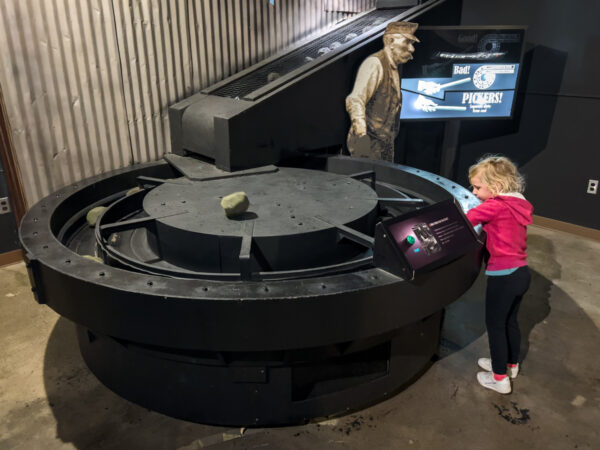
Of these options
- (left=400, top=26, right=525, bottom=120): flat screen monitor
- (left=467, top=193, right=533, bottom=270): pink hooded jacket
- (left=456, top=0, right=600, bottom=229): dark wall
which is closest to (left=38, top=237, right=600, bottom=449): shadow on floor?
(left=467, top=193, right=533, bottom=270): pink hooded jacket

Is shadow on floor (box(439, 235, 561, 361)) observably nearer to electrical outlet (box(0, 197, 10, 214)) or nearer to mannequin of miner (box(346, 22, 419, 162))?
mannequin of miner (box(346, 22, 419, 162))

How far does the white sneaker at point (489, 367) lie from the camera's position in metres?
2.92

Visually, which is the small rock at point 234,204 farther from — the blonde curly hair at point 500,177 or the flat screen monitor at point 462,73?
the flat screen monitor at point 462,73

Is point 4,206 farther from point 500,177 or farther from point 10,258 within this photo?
point 500,177

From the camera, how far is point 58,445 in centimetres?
242

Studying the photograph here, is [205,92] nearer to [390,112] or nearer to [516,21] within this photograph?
[390,112]

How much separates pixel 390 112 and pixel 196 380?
134 inches

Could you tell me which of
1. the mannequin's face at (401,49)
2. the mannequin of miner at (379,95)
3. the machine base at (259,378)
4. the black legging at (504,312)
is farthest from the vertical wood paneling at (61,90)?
the black legging at (504,312)

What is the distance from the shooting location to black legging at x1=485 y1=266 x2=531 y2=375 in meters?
2.62

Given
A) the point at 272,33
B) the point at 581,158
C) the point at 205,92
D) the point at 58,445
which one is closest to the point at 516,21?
the point at 581,158

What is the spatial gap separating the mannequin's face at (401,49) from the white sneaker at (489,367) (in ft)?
9.63

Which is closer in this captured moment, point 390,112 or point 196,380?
point 196,380

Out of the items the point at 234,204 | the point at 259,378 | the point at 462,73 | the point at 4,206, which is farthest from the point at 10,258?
the point at 462,73

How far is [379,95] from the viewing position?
Result: 474cm
